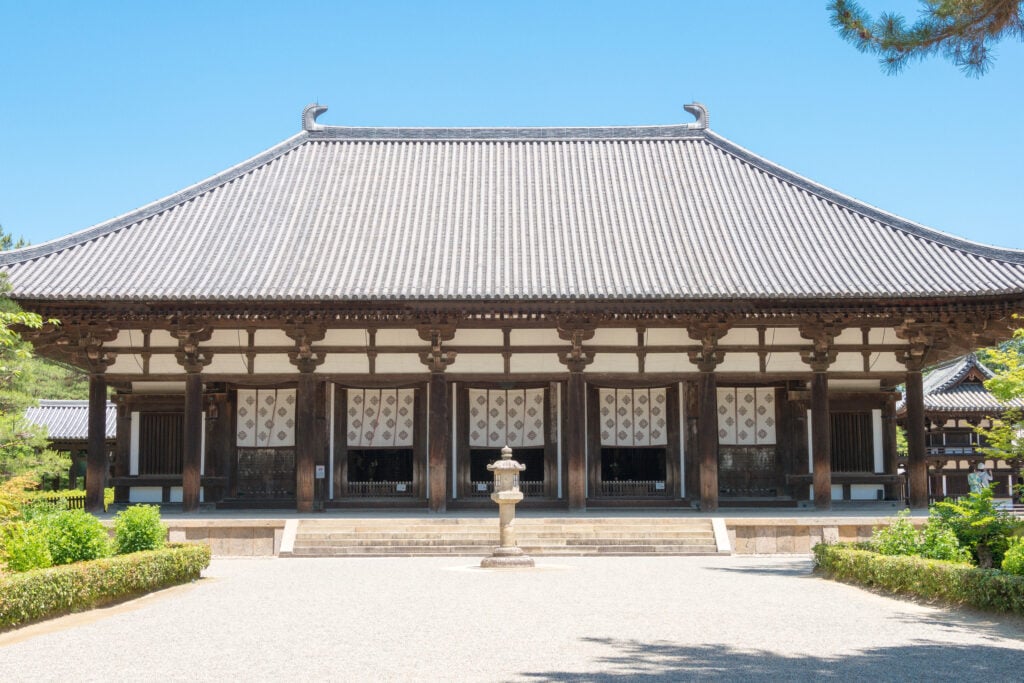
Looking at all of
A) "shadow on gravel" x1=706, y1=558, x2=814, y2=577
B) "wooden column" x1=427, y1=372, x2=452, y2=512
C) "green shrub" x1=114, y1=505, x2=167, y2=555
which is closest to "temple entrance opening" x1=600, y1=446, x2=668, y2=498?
"wooden column" x1=427, y1=372, x2=452, y2=512

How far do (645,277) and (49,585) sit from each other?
1237 centimetres

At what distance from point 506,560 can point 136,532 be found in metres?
5.36

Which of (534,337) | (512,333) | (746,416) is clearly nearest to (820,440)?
(746,416)

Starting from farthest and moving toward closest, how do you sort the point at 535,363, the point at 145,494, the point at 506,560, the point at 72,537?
1. the point at 145,494
2. the point at 535,363
3. the point at 506,560
4. the point at 72,537

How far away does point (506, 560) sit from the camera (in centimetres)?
1562

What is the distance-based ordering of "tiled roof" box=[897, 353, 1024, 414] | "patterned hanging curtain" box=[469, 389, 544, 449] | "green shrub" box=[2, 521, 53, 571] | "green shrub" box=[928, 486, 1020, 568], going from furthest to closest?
"tiled roof" box=[897, 353, 1024, 414] < "patterned hanging curtain" box=[469, 389, 544, 449] < "green shrub" box=[928, 486, 1020, 568] < "green shrub" box=[2, 521, 53, 571]

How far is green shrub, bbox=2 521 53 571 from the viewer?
1144 cm

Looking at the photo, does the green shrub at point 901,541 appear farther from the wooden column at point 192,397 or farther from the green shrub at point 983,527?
the wooden column at point 192,397

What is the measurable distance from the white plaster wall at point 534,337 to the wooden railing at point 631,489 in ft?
11.5

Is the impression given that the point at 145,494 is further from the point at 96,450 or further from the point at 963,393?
the point at 963,393

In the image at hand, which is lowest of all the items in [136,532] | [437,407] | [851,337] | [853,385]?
[136,532]

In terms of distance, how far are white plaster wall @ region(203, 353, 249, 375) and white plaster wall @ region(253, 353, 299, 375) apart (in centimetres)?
23

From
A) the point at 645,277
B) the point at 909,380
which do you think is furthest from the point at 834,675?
the point at 909,380

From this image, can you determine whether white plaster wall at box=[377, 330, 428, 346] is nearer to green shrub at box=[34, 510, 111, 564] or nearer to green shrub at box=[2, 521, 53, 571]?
green shrub at box=[34, 510, 111, 564]
